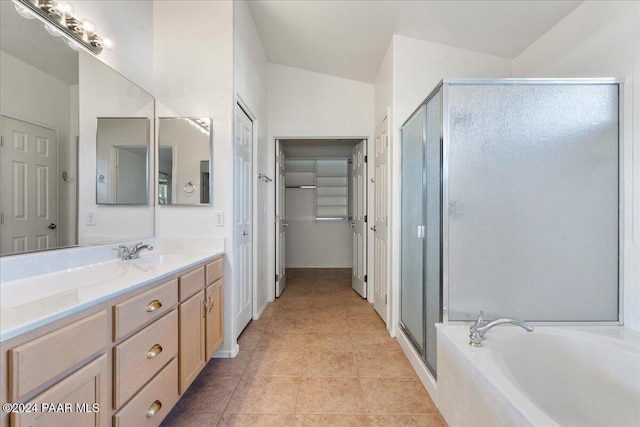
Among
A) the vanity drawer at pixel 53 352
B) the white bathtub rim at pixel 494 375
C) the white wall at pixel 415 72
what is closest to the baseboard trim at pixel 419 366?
the white wall at pixel 415 72

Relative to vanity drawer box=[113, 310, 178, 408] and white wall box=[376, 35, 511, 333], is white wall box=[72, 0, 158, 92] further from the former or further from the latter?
white wall box=[376, 35, 511, 333]

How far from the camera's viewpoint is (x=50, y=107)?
1276mm

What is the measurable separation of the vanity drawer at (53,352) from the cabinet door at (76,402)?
0.04 meters

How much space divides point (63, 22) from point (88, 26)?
0.43 feet

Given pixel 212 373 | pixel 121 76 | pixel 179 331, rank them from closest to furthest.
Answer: pixel 179 331, pixel 121 76, pixel 212 373

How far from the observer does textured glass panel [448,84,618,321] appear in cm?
149

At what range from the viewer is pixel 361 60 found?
2.87m

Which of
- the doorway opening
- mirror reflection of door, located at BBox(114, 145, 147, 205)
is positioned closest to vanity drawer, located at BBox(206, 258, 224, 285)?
mirror reflection of door, located at BBox(114, 145, 147, 205)

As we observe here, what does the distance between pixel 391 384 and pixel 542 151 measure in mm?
1698

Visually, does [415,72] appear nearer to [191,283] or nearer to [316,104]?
[316,104]

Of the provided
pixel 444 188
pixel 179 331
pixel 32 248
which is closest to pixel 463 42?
pixel 444 188

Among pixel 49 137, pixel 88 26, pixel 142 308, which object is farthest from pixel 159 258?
pixel 88 26

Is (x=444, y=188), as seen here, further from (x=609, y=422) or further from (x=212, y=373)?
(x=212, y=373)

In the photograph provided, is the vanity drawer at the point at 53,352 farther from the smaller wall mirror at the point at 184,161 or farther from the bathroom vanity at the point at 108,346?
the smaller wall mirror at the point at 184,161
